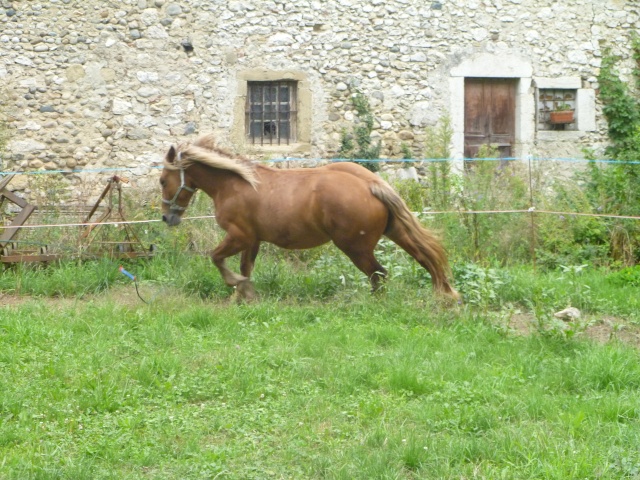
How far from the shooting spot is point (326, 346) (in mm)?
6875

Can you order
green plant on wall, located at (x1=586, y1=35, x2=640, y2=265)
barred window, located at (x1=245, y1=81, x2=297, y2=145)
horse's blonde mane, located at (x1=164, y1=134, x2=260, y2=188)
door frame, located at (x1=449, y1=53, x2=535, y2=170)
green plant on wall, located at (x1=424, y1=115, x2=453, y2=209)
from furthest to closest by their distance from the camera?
door frame, located at (x1=449, y1=53, x2=535, y2=170) → barred window, located at (x1=245, y1=81, x2=297, y2=145) → green plant on wall, located at (x1=424, y1=115, x2=453, y2=209) → green plant on wall, located at (x1=586, y1=35, x2=640, y2=265) → horse's blonde mane, located at (x1=164, y1=134, x2=260, y2=188)

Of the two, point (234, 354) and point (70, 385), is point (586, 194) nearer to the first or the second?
point (234, 354)

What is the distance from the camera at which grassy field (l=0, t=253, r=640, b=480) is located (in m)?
4.85

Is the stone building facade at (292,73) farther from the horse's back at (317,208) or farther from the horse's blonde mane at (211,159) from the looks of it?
the horse's back at (317,208)

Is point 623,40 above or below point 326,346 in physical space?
above

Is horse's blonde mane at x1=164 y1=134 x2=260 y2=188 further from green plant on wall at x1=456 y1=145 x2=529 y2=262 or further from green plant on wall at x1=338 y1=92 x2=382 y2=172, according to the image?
green plant on wall at x1=338 y1=92 x2=382 y2=172

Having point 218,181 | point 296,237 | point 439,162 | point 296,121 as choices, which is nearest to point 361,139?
point 296,121

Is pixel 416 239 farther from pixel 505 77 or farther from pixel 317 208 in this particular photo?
pixel 505 77

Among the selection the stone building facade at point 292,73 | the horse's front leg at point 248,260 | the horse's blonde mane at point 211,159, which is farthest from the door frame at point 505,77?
the horse's front leg at point 248,260

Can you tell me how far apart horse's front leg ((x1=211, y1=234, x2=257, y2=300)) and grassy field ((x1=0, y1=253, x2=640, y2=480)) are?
0.68 feet

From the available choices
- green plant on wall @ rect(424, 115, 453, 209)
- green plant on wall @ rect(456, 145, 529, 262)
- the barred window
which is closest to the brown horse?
green plant on wall @ rect(456, 145, 529, 262)

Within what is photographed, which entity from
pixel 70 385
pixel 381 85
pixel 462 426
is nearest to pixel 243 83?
pixel 381 85

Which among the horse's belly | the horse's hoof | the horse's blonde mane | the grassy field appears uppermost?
the horse's blonde mane

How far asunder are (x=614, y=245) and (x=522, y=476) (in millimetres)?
6829
